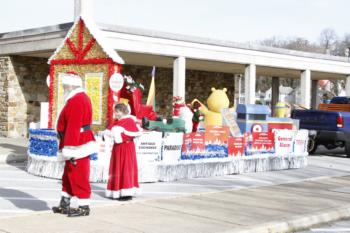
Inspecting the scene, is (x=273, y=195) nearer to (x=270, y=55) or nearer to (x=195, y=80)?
(x=270, y=55)

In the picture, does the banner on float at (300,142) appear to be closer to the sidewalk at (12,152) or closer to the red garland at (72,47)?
the red garland at (72,47)

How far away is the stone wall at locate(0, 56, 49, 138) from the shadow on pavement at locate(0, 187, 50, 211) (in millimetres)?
11798

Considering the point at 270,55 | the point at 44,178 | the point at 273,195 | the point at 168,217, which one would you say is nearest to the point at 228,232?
the point at 168,217

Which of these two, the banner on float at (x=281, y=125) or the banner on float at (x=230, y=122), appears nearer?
the banner on float at (x=230, y=122)

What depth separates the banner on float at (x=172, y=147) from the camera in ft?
36.1

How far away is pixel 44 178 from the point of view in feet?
36.3

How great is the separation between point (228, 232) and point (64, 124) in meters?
2.50

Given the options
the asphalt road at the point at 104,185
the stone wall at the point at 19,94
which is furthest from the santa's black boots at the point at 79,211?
the stone wall at the point at 19,94

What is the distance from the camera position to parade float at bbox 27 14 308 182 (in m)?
10.9

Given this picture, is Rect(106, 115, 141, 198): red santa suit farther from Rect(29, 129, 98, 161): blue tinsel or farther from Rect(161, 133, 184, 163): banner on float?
Rect(29, 129, 98, 161): blue tinsel

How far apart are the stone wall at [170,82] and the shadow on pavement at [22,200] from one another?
52.0ft

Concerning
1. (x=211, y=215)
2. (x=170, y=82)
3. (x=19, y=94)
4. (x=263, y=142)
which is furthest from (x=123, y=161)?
(x=170, y=82)

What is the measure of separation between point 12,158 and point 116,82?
4.52m

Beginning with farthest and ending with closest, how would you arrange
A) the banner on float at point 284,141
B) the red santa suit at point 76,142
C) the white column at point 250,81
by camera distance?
the white column at point 250,81 < the banner on float at point 284,141 < the red santa suit at point 76,142
